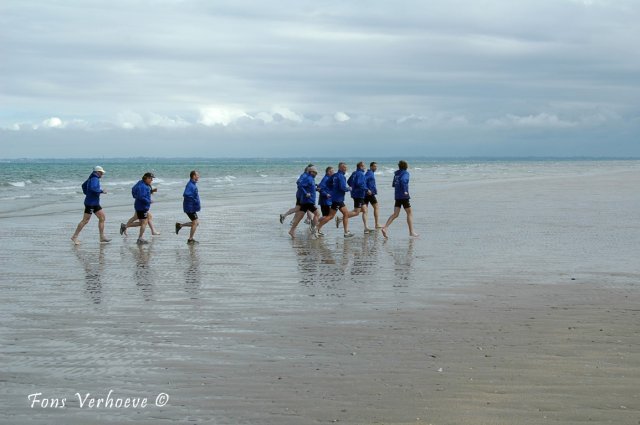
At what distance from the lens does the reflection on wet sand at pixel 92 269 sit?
10.6 metres

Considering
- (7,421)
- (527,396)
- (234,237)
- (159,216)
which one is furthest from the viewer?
(159,216)

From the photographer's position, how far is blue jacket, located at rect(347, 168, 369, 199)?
19.0 meters

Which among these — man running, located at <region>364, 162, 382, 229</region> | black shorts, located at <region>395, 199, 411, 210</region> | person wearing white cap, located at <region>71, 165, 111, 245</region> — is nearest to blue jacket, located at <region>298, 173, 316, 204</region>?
man running, located at <region>364, 162, 382, 229</region>

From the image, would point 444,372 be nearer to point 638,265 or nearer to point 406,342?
point 406,342

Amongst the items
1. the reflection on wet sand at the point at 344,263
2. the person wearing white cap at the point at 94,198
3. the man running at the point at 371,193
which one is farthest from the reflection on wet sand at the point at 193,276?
the man running at the point at 371,193

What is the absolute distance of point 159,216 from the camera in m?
24.4

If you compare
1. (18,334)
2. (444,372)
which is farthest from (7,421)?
(444,372)

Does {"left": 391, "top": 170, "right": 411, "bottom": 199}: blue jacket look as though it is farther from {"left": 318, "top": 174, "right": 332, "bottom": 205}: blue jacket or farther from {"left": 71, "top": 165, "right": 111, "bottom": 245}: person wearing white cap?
{"left": 71, "top": 165, "right": 111, "bottom": 245}: person wearing white cap

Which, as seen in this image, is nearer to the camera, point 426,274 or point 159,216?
point 426,274

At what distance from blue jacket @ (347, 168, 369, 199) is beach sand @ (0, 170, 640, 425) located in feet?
9.82

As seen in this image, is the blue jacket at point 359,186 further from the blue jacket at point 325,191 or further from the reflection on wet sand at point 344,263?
the reflection on wet sand at point 344,263

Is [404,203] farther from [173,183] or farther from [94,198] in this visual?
[173,183]

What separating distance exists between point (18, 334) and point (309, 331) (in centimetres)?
276
